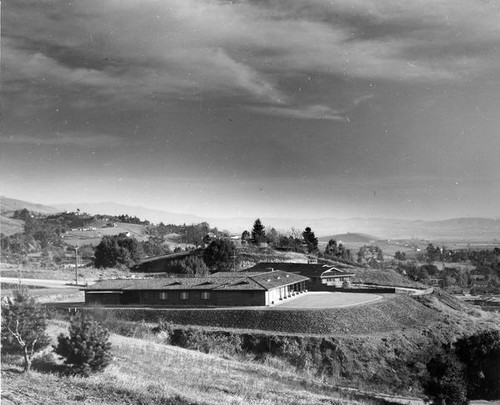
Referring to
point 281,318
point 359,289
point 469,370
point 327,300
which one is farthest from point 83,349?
point 359,289

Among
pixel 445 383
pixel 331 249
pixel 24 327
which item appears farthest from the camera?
pixel 331 249

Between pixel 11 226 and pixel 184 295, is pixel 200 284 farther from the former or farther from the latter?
pixel 11 226

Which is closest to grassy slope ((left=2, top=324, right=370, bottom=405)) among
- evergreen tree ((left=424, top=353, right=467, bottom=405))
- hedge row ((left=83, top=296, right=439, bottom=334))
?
evergreen tree ((left=424, top=353, right=467, bottom=405))

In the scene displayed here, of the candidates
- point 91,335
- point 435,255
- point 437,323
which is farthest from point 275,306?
point 435,255

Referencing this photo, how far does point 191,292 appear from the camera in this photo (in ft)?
163

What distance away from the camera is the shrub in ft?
67.7

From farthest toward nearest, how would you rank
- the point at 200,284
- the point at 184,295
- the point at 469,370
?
the point at 200,284, the point at 184,295, the point at 469,370

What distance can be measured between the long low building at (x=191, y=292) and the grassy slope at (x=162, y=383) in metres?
13.8

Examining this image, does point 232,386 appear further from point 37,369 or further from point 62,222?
point 62,222

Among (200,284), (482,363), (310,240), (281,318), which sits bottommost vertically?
(482,363)

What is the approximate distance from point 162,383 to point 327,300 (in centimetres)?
3371

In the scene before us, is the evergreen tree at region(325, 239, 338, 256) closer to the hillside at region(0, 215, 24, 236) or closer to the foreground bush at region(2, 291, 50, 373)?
the hillside at region(0, 215, 24, 236)

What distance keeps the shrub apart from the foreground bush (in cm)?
85

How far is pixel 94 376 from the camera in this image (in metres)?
20.7
